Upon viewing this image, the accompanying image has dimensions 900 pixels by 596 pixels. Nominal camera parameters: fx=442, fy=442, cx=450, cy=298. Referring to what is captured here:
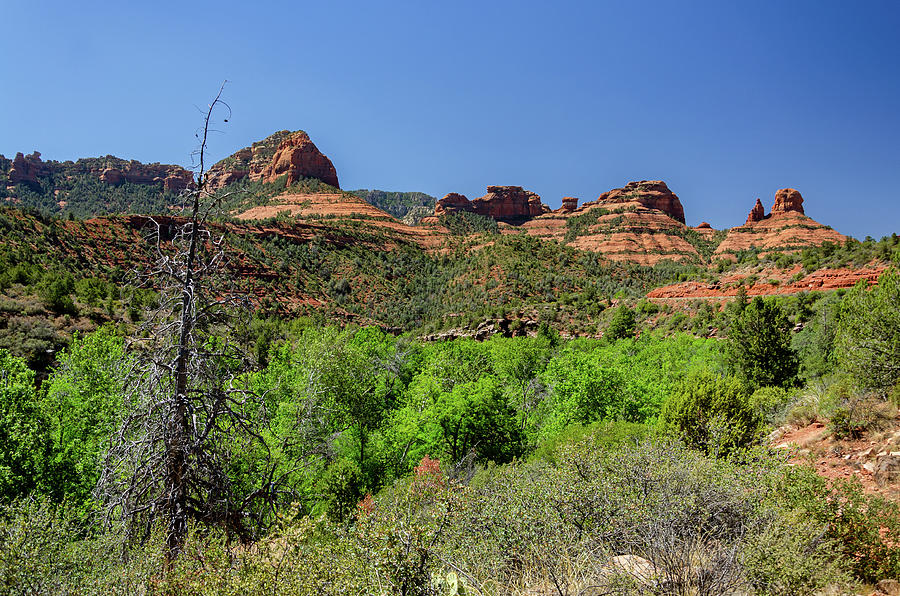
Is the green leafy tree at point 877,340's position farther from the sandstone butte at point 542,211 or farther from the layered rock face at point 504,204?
the layered rock face at point 504,204

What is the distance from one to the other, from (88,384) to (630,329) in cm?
4295

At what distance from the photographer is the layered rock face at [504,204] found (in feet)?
477

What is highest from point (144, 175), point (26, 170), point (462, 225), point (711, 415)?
point (144, 175)

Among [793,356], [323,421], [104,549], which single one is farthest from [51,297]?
[793,356]

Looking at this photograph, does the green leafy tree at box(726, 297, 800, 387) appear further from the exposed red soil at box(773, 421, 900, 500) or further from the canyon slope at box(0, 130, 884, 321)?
the canyon slope at box(0, 130, 884, 321)

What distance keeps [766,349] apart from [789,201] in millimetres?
120294

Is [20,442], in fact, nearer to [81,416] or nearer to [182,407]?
[81,416]

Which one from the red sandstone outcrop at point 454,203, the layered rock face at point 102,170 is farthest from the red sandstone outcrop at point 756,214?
the layered rock face at point 102,170

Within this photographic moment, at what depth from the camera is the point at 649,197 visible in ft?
436

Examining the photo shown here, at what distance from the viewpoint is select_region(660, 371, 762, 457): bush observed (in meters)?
13.1

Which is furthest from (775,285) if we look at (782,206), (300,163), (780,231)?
(300,163)

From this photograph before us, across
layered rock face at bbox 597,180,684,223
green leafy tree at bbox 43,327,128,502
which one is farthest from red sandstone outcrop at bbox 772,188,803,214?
green leafy tree at bbox 43,327,128,502

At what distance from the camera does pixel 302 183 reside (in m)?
109

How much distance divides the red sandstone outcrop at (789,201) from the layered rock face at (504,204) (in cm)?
6518
